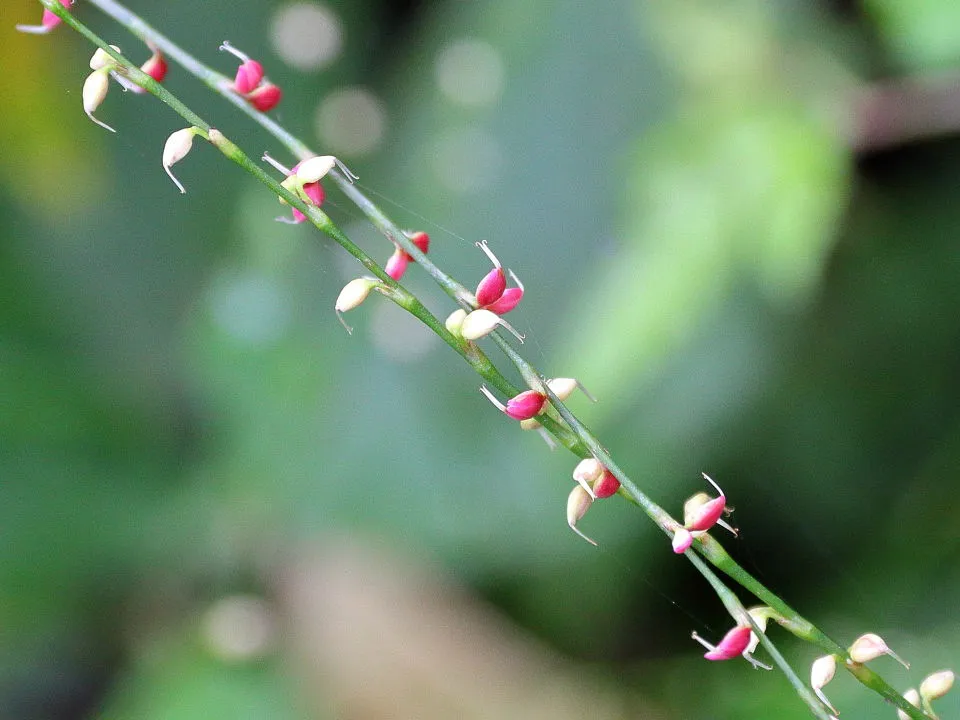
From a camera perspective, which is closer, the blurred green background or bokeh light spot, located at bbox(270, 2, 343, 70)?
the blurred green background

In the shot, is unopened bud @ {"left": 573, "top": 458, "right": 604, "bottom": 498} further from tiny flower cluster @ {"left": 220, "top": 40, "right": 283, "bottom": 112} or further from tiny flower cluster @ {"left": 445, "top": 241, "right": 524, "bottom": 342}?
tiny flower cluster @ {"left": 220, "top": 40, "right": 283, "bottom": 112}

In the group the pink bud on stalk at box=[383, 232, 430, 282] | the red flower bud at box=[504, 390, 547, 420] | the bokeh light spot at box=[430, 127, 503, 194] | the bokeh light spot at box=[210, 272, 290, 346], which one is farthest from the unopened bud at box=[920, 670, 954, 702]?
the bokeh light spot at box=[210, 272, 290, 346]

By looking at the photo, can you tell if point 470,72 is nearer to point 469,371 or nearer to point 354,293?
point 469,371

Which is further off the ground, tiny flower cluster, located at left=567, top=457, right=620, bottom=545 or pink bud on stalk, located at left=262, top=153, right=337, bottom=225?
pink bud on stalk, located at left=262, top=153, right=337, bottom=225

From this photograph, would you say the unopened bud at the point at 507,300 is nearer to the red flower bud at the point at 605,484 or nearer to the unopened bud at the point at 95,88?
the red flower bud at the point at 605,484

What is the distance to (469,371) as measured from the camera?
5.57 ft

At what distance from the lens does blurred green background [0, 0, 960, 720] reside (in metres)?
1.38

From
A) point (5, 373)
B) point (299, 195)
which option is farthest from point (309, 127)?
point (299, 195)

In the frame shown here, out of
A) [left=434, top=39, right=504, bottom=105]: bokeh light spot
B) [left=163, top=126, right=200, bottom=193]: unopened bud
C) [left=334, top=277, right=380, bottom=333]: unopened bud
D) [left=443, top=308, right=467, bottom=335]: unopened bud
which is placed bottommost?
[left=334, top=277, right=380, bottom=333]: unopened bud

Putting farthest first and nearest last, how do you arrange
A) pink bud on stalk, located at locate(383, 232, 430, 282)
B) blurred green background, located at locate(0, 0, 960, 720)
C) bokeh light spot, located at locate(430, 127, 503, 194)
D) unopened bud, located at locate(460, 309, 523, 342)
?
bokeh light spot, located at locate(430, 127, 503, 194) → blurred green background, located at locate(0, 0, 960, 720) → pink bud on stalk, located at locate(383, 232, 430, 282) → unopened bud, located at locate(460, 309, 523, 342)

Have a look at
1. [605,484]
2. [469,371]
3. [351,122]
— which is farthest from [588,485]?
[351,122]

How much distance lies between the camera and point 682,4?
1.44 m

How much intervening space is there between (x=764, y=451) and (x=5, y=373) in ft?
4.88

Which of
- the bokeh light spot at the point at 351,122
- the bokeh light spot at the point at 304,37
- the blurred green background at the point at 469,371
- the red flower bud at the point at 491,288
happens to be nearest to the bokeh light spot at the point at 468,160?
the blurred green background at the point at 469,371
